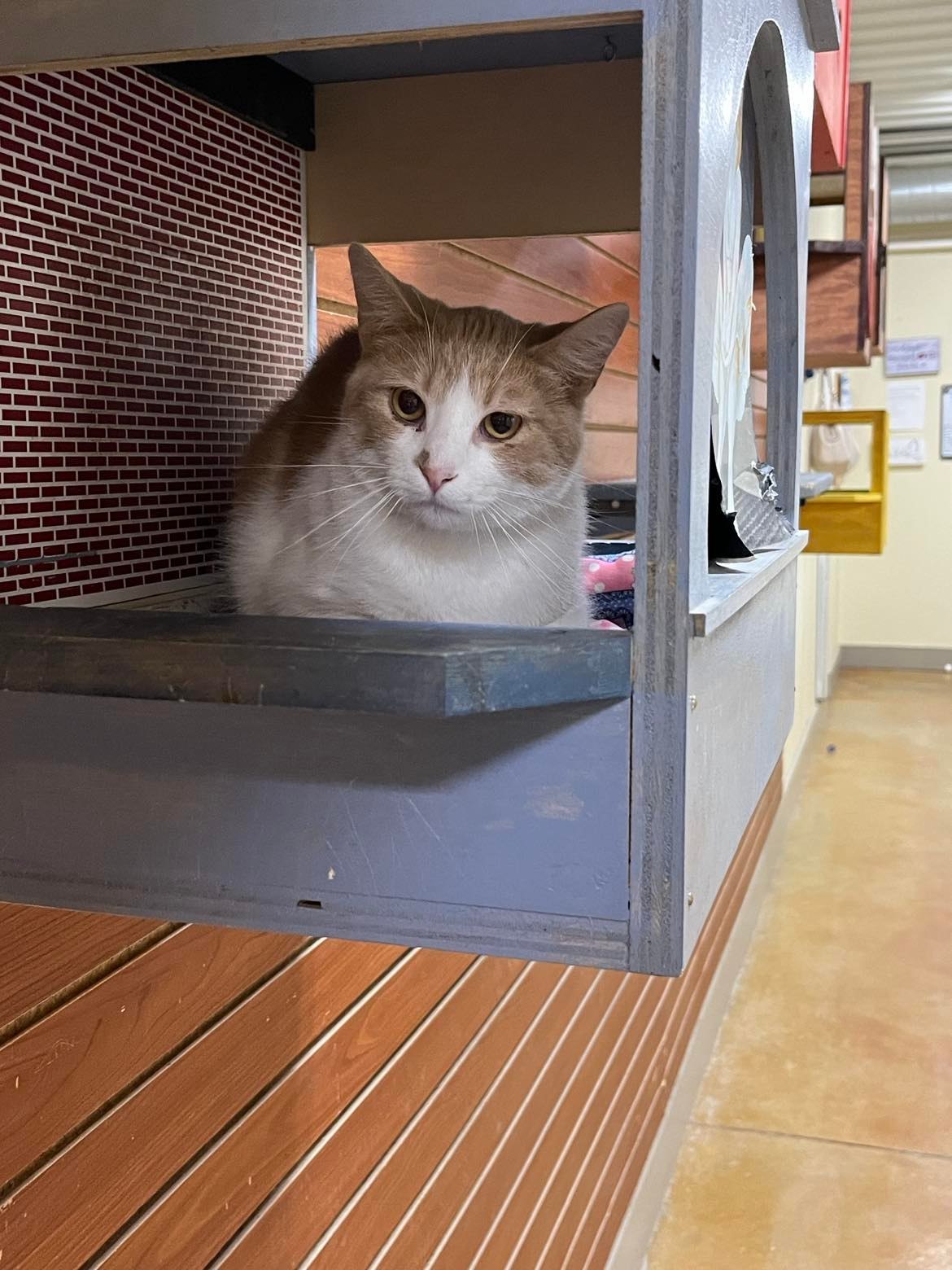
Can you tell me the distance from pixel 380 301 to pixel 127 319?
0.19 metres

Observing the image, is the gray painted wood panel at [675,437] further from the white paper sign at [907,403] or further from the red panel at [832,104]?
the white paper sign at [907,403]

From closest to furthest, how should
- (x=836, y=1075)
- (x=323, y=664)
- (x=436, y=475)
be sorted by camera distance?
1. (x=323, y=664)
2. (x=436, y=475)
3. (x=836, y=1075)

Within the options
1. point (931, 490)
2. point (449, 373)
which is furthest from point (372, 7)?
point (931, 490)

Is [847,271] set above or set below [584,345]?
above

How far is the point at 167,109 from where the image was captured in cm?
94

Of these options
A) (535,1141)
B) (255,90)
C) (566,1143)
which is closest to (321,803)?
(255,90)

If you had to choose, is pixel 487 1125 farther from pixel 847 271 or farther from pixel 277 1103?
pixel 847 271

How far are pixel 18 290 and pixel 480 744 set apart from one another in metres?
0.43

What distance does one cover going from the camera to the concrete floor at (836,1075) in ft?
7.82

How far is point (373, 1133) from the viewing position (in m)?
1.28

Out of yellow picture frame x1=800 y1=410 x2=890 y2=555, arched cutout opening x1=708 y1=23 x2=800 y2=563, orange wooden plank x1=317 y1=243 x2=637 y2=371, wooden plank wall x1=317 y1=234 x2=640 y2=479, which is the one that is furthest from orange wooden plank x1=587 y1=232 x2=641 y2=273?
arched cutout opening x1=708 y1=23 x2=800 y2=563

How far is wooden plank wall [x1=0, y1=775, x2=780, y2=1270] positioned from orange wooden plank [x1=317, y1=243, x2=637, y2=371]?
2.14 ft

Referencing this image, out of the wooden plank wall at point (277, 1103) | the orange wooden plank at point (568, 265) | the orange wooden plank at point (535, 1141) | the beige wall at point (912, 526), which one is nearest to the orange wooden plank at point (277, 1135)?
the wooden plank wall at point (277, 1103)

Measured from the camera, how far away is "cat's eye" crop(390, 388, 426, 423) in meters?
0.82
